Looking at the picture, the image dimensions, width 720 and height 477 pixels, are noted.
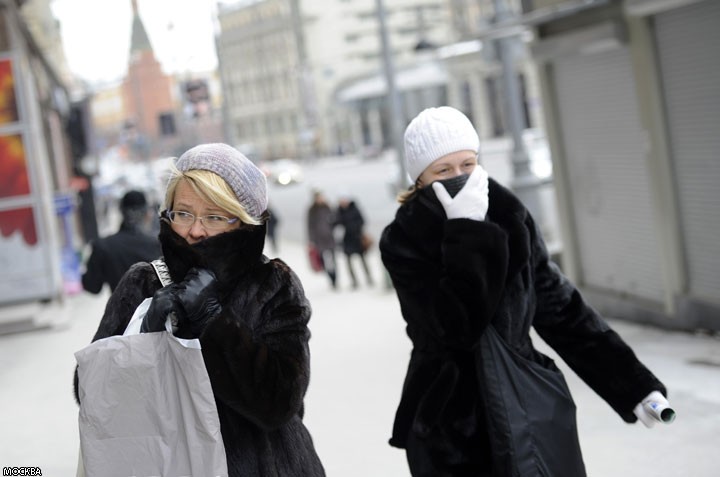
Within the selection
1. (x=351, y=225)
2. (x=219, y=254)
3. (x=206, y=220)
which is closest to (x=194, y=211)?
(x=206, y=220)

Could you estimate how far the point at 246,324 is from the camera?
3.09 m

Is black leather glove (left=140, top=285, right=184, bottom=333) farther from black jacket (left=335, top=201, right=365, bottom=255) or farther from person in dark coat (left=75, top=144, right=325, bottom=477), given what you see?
black jacket (left=335, top=201, right=365, bottom=255)

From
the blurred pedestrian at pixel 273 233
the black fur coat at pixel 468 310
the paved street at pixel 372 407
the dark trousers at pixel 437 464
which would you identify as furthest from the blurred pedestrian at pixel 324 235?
the dark trousers at pixel 437 464

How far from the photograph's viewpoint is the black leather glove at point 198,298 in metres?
2.96

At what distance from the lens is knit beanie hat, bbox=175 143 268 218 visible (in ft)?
10.4

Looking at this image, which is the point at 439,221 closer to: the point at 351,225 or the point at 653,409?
the point at 653,409

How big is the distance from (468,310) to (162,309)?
0.87 metres

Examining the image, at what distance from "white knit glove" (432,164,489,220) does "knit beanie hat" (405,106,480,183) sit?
0.15m

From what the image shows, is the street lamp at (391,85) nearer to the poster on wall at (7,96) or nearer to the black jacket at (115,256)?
the poster on wall at (7,96)

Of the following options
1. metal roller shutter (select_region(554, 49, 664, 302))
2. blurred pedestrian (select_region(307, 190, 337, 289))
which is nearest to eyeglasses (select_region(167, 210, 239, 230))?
metal roller shutter (select_region(554, 49, 664, 302))

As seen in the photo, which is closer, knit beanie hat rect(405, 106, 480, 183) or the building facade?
knit beanie hat rect(405, 106, 480, 183)

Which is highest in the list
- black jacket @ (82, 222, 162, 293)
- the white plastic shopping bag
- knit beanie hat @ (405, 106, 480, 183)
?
knit beanie hat @ (405, 106, 480, 183)

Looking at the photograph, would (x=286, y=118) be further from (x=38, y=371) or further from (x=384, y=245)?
(x=384, y=245)

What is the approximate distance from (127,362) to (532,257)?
1.28m
